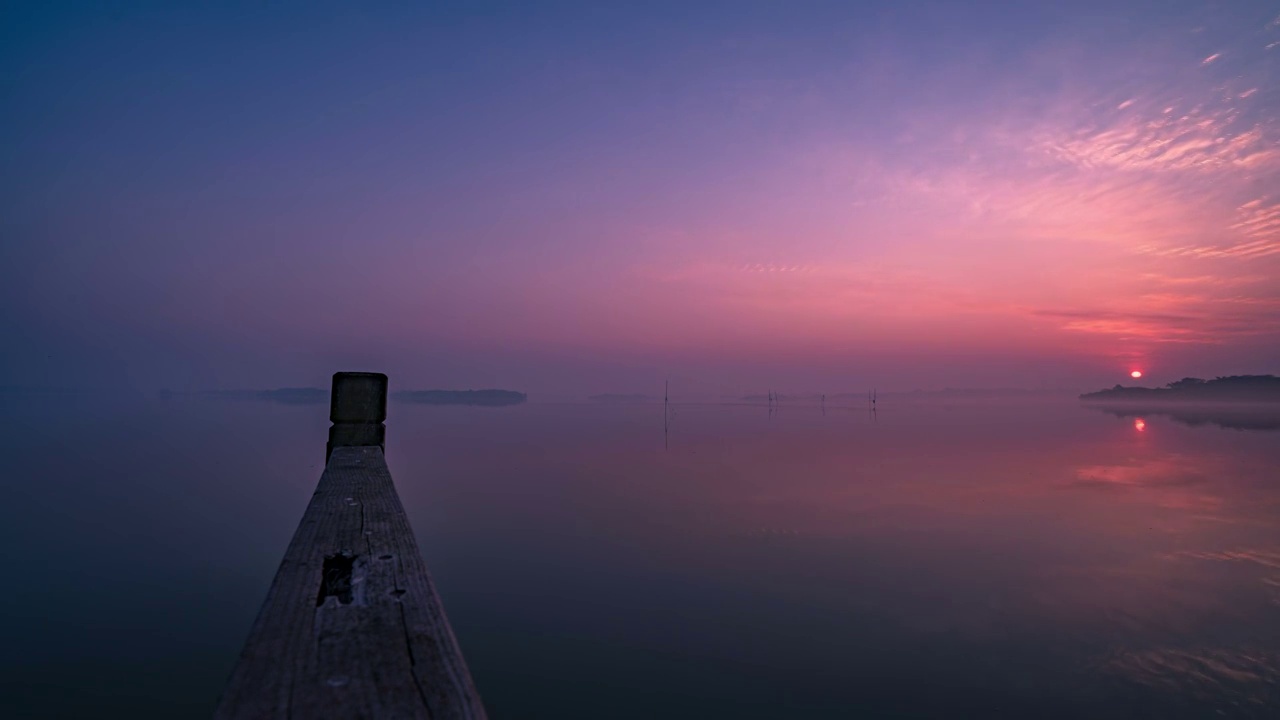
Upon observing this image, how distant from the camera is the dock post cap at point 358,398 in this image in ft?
14.8

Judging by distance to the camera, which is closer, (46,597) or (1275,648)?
(1275,648)

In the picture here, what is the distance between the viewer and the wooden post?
1168mm

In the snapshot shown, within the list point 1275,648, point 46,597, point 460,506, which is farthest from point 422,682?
point 460,506

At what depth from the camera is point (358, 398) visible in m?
4.59

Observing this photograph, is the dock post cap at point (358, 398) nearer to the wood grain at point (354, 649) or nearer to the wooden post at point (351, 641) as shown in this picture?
the wooden post at point (351, 641)

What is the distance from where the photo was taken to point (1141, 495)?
2081 centimetres

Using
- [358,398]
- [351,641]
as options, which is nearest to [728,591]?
[358,398]

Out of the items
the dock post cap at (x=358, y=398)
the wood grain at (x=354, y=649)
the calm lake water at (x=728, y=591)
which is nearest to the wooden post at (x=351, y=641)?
the wood grain at (x=354, y=649)

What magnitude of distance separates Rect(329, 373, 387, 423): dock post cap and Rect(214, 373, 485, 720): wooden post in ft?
7.61

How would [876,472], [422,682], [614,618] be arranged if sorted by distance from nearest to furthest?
[422,682], [614,618], [876,472]

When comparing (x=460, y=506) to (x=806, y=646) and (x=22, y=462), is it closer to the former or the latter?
(x=806, y=646)

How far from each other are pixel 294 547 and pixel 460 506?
17349 mm

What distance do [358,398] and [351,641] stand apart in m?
3.53

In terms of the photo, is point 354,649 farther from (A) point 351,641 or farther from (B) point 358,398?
(B) point 358,398
